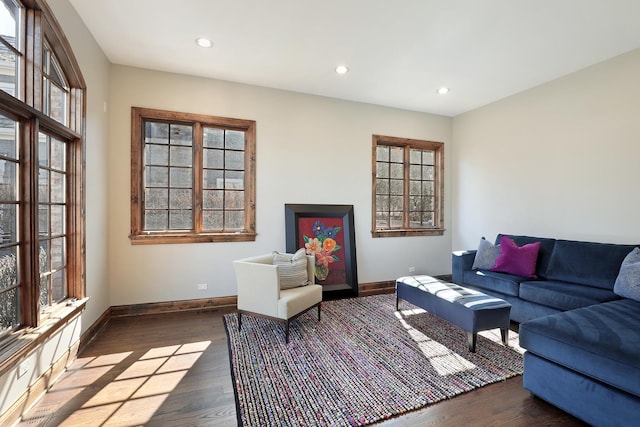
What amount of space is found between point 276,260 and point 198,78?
8.47ft

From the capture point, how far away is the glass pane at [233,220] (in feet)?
13.4

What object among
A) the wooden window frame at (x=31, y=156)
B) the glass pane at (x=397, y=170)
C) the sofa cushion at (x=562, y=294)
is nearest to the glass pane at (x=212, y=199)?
the wooden window frame at (x=31, y=156)

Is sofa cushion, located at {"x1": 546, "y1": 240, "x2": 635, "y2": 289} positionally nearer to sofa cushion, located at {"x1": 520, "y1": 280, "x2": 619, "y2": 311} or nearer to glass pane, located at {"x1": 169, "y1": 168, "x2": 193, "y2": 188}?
sofa cushion, located at {"x1": 520, "y1": 280, "x2": 619, "y2": 311}

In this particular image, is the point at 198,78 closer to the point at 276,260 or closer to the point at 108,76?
the point at 108,76

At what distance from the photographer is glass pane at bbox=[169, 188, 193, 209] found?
383 cm

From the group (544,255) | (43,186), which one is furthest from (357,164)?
(43,186)

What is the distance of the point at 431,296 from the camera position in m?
3.20

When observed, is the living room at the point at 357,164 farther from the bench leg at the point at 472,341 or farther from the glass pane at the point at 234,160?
the bench leg at the point at 472,341

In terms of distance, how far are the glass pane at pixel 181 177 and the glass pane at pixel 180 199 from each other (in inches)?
3.1

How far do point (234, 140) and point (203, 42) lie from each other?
4.31ft

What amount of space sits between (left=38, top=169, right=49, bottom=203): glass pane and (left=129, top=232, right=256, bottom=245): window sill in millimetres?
1337

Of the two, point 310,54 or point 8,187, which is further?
point 310,54

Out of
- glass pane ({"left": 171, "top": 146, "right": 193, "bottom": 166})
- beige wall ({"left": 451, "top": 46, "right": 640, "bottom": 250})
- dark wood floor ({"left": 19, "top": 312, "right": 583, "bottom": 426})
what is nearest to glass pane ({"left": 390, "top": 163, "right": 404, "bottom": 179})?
beige wall ({"left": 451, "top": 46, "right": 640, "bottom": 250})

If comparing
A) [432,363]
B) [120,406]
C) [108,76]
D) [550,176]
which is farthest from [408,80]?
[120,406]
